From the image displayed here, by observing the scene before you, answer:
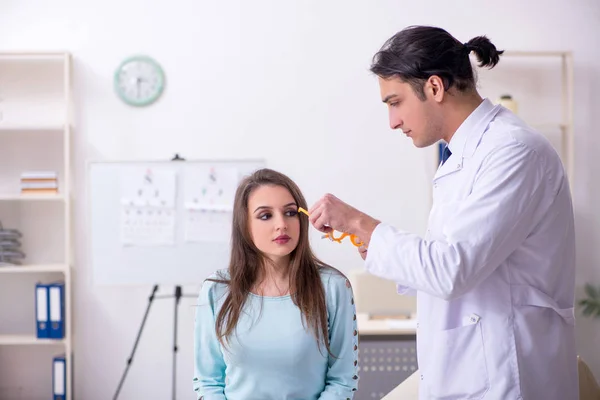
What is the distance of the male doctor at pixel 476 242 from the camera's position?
130cm

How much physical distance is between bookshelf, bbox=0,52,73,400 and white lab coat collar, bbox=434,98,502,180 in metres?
3.03

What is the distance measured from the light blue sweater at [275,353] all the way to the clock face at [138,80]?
2.57 meters

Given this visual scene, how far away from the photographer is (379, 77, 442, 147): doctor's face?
58.3 inches

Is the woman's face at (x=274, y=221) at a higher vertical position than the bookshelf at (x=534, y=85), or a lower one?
lower

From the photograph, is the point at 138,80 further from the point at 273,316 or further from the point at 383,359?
the point at 273,316

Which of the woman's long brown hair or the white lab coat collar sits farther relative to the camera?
the woman's long brown hair

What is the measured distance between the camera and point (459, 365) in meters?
1.42

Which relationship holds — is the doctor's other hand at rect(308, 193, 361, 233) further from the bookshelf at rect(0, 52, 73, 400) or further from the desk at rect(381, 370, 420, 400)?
the bookshelf at rect(0, 52, 73, 400)

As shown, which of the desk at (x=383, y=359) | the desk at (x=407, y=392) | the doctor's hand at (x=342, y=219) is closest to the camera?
the doctor's hand at (x=342, y=219)

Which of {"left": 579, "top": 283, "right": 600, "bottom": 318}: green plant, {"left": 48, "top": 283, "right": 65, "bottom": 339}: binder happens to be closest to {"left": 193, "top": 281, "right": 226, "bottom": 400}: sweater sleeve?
{"left": 48, "top": 283, "right": 65, "bottom": 339}: binder

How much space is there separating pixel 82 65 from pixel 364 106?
1.60 meters

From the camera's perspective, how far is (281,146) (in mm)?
4105

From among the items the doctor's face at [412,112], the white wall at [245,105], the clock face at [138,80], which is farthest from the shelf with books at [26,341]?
the doctor's face at [412,112]

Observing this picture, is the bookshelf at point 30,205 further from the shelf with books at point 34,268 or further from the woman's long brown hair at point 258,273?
the woman's long brown hair at point 258,273
